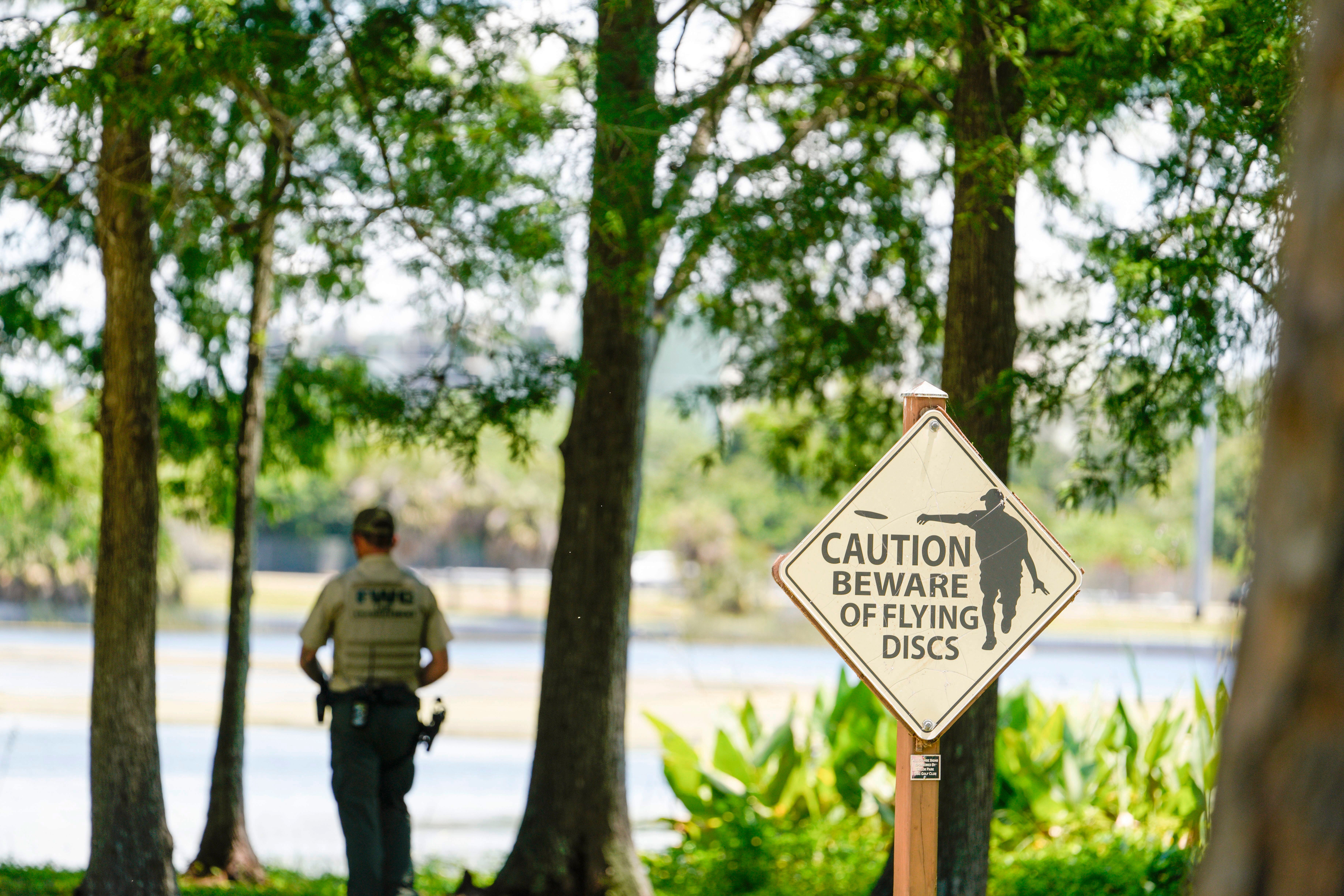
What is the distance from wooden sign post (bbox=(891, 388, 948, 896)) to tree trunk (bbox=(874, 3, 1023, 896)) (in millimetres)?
2502

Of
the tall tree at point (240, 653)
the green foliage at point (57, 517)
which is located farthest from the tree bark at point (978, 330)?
the green foliage at point (57, 517)

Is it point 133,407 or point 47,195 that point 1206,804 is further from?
point 47,195

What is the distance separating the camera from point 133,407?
252 inches

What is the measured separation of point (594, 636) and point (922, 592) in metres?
4.18

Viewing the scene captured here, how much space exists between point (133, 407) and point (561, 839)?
10.3 ft

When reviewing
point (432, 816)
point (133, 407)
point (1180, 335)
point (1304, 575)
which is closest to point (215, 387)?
point (133, 407)

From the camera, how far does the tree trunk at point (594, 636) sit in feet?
23.9

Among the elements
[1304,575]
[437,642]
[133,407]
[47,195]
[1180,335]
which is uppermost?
[47,195]

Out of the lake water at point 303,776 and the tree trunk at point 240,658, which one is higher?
the tree trunk at point 240,658

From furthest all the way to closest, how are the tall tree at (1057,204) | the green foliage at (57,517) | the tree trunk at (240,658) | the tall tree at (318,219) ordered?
1. the green foliage at (57,517)
2. the tree trunk at (240,658)
3. the tall tree at (318,219)
4. the tall tree at (1057,204)

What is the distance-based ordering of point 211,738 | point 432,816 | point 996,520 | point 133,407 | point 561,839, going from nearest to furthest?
point 996,520
point 133,407
point 561,839
point 432,816
point 211,738

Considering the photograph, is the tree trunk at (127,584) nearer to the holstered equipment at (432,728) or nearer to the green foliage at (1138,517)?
the holstered equipment at (432,728)

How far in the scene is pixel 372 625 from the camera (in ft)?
20.1

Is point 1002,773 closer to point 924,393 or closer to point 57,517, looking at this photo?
point 924,393
